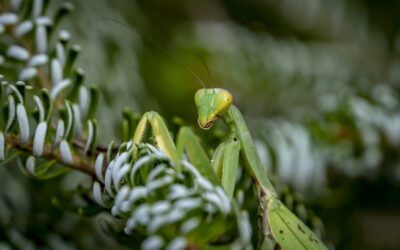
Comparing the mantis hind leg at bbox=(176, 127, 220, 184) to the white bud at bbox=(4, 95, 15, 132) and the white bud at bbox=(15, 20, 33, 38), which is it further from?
the white bud at bbox=(15, 20, 33, 38)

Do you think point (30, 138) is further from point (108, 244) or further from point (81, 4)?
point (81, 4)

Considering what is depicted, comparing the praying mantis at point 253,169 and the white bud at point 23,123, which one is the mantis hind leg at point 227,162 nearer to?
the praying mantis at point 253,169

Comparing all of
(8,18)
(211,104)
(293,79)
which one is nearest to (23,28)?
(8,18)

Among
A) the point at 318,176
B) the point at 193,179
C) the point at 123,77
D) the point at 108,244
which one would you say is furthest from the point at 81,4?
the point at 193,179

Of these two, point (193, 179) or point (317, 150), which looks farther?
point (317, 150)

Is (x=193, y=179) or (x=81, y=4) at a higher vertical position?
(x=81, y=4)

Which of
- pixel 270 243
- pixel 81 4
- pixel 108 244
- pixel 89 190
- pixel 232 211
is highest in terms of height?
pixel 81 4

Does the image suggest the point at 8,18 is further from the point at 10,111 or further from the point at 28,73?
the point at 10,111
